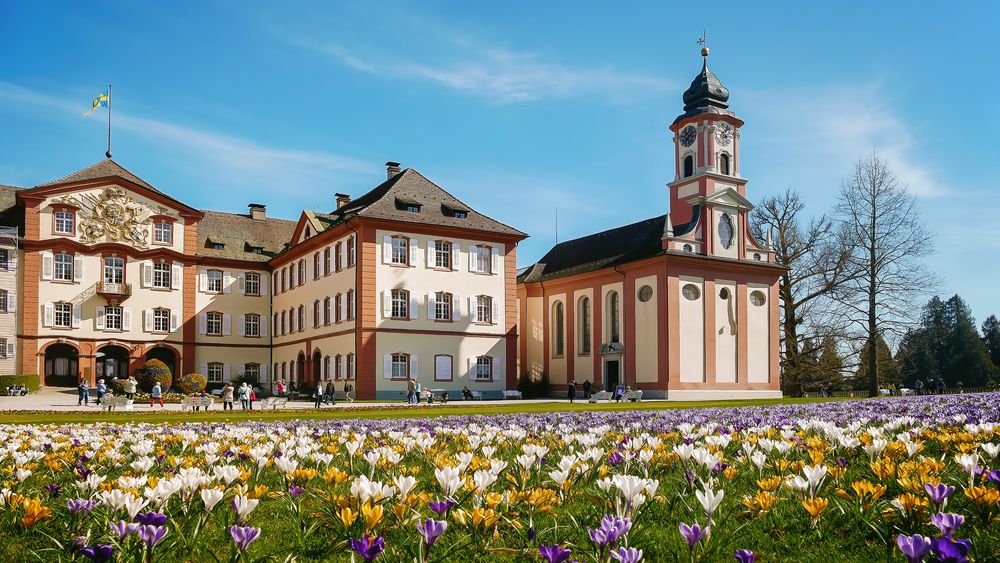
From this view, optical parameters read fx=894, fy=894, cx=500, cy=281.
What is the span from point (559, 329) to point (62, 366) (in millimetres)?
30341

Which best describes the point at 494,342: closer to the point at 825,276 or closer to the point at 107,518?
the point at 825,276

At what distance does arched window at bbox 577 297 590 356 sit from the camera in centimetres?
5316

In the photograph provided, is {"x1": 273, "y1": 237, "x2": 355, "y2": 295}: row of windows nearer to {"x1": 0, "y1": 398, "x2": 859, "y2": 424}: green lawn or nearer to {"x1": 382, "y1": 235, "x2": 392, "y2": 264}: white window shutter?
{"x1": 382, "y1": 235, "x2": 392, "y2": 264}: white window shutter

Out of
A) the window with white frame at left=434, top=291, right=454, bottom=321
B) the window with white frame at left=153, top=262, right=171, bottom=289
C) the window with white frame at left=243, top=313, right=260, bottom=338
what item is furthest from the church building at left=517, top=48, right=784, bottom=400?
the window with white frame at left=153, top=262, right=171, bottom=289

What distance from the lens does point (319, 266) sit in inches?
2110

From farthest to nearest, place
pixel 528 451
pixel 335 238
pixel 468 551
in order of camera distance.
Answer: pixel 335 238 < pixel 528 451 < pixel 468 551

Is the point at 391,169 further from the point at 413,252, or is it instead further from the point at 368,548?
the point at 368,548

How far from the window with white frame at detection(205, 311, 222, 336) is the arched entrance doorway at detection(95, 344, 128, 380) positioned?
5.28 meters

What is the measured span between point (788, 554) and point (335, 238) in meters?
47.5

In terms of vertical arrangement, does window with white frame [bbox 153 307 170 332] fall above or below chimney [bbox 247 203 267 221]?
below

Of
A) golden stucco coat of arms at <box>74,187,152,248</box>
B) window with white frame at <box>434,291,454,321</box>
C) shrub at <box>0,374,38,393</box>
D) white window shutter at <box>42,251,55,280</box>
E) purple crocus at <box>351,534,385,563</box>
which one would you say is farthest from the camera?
golden stucco coat of arms at <box>74,187,152,248</box>

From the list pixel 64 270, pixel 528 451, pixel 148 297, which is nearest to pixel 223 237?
pixel 148 297

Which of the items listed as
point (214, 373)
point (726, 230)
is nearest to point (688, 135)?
point (726, 230)

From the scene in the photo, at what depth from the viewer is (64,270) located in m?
53.2
